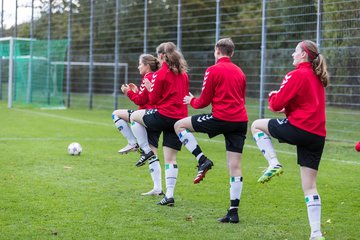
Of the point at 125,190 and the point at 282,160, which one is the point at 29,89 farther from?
the point at 125,190

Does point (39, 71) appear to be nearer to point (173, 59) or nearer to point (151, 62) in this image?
point (151, 62)

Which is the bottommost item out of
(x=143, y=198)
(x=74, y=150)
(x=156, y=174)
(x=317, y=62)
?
(x=143, y=198)

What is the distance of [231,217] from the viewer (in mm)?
7492

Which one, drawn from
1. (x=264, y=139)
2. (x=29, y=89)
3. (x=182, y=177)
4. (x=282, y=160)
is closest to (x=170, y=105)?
(x=264, y=139)

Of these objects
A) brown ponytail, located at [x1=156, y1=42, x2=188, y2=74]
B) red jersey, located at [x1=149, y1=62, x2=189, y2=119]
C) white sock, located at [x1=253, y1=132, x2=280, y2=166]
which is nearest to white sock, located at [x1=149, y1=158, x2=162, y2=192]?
red jersey, located at [x1=149, y1=62, x2=189, y2=119]

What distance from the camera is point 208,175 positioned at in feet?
36.1

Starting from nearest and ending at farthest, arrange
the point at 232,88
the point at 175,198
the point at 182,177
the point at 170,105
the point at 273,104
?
the point at 273,104 < the point at 232,88 < the point at 170,105 < the point at 175,198 < the point at 182,177

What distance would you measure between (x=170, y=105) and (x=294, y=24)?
10.7m

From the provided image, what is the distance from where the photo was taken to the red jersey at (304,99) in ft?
21.0

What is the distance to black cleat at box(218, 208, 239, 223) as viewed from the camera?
747 cm

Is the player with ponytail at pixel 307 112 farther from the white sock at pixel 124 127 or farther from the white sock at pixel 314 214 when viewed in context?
the white sock at pixel 124 127

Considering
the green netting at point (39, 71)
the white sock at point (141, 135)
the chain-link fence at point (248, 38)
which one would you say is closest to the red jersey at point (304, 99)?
the white sock at point (141, 135)

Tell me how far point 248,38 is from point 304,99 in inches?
1009

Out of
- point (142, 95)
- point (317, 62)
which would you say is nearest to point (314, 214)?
point (317, 62)
